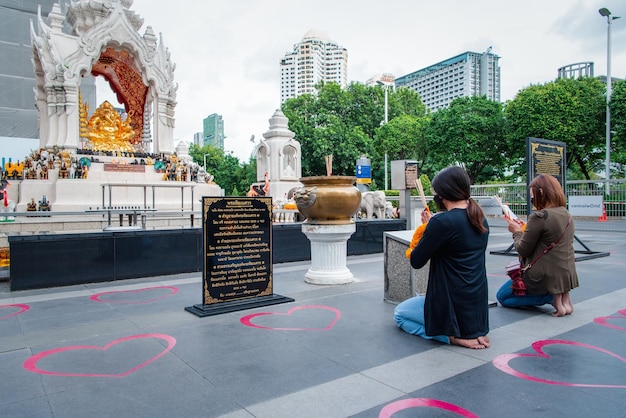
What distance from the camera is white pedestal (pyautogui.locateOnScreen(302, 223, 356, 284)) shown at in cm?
786

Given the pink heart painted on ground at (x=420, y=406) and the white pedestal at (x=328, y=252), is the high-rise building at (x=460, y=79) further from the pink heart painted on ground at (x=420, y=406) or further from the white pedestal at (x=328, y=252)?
the pink heart painted on ground at (x=420, y=406)

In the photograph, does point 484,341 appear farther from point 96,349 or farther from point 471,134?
point 471,134

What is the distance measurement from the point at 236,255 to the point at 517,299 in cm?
376

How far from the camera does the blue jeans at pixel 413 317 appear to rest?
488 cm

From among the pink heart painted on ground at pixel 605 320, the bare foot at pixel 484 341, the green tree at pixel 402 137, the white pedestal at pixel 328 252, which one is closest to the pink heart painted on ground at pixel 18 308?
the white pedestal at pixel 328 252

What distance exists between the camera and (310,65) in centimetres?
10512

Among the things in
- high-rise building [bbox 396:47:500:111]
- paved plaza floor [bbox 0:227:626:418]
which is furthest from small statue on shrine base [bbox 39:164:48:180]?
high-rise building [bbox 396:47:500:111]

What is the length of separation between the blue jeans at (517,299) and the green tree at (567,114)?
28.1 metres

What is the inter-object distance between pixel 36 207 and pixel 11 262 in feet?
28.0

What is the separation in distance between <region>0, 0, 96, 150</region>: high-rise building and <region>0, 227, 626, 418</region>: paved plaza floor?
1132 inches

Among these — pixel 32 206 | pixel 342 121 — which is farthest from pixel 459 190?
pixel 342 121

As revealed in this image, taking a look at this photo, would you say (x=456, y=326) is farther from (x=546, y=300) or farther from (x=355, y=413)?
(x=546, y=300)

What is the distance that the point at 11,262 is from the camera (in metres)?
7.70

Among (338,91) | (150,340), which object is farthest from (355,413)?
(338,91)
